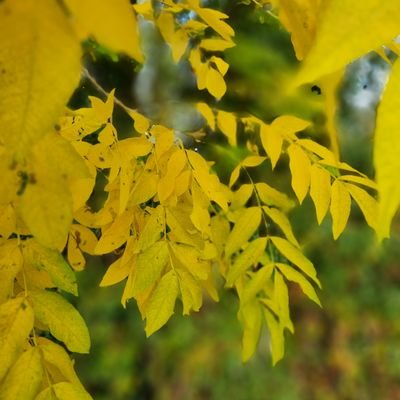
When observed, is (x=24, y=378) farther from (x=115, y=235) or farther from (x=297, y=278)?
(x=297, y=278)

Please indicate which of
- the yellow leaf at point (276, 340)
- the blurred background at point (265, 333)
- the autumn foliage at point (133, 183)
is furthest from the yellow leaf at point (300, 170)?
the blurred background at point (265, 333)

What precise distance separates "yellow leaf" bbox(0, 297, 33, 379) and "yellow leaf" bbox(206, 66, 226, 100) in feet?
1.20

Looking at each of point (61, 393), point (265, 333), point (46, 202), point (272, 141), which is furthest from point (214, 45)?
point (265, 333)

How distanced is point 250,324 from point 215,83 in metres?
0.31

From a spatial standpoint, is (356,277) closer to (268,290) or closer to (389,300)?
(389,300)

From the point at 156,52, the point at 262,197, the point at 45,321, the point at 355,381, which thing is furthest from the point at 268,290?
the point at 355,381

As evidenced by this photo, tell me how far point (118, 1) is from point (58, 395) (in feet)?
1.42

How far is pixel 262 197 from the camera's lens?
95cm

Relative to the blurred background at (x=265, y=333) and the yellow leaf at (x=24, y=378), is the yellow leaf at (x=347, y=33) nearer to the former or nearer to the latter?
the yellow leaf at (x=24, y=378)

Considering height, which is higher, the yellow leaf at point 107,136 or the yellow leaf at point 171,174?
the yellow leaf at point 107,136

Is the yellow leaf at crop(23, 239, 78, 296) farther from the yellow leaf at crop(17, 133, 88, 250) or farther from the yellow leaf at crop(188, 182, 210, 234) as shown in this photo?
the yellow leaf at crop(17, 133, 88, 250)

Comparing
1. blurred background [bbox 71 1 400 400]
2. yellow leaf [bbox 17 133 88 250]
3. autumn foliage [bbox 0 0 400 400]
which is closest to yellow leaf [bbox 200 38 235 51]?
autumn foliage [bbox 0 0 400 400]

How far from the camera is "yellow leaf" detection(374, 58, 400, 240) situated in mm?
300

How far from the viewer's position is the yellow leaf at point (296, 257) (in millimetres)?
832
